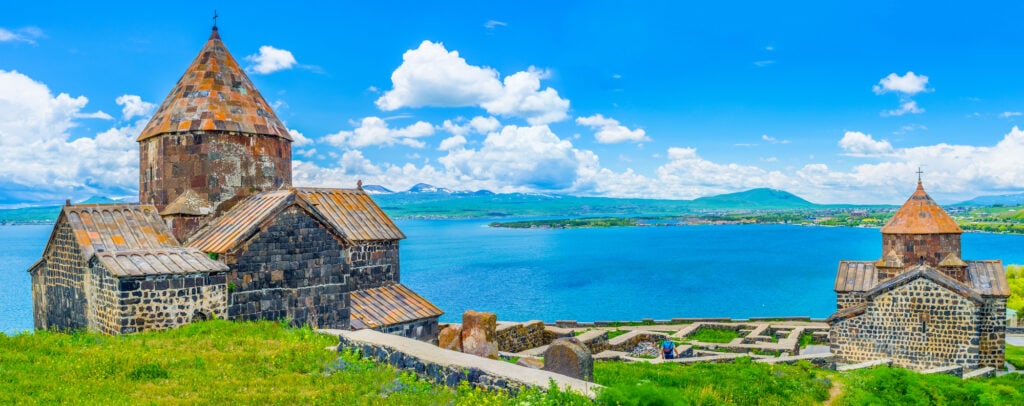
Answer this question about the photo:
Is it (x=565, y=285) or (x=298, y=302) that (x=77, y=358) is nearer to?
(x=298, y=302)

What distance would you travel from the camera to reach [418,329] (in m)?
14.7

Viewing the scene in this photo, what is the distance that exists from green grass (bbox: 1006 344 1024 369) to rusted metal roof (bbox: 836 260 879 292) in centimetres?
447

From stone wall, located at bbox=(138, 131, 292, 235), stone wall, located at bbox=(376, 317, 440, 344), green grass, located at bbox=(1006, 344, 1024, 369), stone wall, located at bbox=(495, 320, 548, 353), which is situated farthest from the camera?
green grass, located at bbox=(1006, 344, 1024, 369)

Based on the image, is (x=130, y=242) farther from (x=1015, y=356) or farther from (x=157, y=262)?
(x=1015, y=356)

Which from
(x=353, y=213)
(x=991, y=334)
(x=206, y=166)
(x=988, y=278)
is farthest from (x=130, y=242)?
(x=988, y=278)

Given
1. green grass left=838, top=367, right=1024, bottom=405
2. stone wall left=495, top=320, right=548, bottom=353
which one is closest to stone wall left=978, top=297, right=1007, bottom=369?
green grass left=838, top=367, right=1024, bottom=405

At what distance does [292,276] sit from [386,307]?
9.39ft

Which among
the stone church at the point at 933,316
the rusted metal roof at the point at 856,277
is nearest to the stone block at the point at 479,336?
the stone church at the point at 933,316

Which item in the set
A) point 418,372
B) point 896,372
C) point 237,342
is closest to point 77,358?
point 237,342

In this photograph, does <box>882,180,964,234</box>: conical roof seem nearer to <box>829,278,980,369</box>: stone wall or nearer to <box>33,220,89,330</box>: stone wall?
<box>829,278,980,369</box>: stone wall

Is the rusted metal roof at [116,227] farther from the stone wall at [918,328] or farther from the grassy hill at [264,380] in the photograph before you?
the stone wall at [918,328]

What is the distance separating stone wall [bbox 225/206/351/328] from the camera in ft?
38.5

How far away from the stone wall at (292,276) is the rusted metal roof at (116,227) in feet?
6.45

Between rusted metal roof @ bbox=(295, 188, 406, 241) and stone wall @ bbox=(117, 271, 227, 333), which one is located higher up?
rusted metal roof @ bbox=(295, 188, 406, 241)
